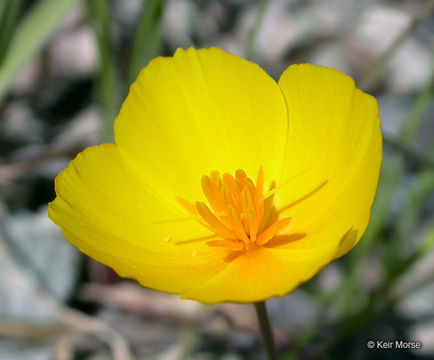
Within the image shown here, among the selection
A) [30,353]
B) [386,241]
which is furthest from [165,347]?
[386,241]

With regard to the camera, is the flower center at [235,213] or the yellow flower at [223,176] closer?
the yellow flower at [223,176]

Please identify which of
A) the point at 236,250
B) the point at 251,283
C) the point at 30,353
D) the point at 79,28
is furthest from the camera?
the point at 79,28

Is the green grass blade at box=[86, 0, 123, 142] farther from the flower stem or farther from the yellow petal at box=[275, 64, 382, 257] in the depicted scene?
the flower stem

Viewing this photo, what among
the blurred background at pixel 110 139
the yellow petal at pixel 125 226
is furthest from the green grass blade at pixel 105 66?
the yellow petal at pixel 125 226

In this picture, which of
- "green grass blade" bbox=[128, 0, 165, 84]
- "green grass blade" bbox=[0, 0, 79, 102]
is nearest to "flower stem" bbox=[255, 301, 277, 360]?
"green grass blade" bbox=[128, 0, 165, 84]

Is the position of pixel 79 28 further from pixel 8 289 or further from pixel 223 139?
pixel 223 139

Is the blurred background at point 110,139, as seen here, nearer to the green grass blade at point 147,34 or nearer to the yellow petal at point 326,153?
the green grass blade at point 147,34

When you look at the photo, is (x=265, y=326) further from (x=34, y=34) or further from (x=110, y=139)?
(x=34, y=34)
